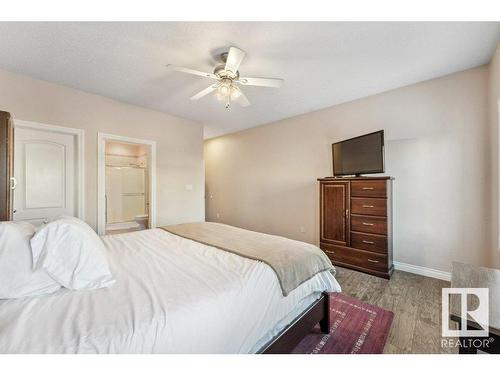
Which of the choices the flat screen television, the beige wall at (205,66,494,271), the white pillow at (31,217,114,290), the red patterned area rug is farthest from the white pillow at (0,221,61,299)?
the beige wall at (205,66,494,271)

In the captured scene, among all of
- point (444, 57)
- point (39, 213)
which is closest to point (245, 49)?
point (444, 57)

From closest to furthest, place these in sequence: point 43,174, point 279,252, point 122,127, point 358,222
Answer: point 279,252, point 43,174, point 358,222, point 122,127

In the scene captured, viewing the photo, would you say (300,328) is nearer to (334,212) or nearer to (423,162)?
(334,212)

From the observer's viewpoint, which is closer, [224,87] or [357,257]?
[224,87]

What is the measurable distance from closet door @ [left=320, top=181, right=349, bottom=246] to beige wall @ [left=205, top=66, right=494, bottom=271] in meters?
0.59

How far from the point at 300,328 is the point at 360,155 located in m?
2.47

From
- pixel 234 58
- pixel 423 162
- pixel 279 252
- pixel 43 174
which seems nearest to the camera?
pixel 279 252

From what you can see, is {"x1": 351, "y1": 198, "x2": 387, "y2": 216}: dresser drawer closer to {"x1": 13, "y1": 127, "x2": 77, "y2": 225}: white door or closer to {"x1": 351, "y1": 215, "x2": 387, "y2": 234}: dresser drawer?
{"x1": 351, "y1": 215, "x2": 387, "y2": 234}: dresser drawer

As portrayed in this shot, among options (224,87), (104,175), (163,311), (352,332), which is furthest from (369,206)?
(104,175)

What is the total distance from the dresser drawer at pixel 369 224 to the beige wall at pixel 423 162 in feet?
1.67

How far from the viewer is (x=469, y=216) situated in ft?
8.38

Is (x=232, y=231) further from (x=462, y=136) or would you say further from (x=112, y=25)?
(x=462, y=136)

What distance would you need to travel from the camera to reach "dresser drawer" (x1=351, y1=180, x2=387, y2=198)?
2.75 metres

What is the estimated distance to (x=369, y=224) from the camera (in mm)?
2885
